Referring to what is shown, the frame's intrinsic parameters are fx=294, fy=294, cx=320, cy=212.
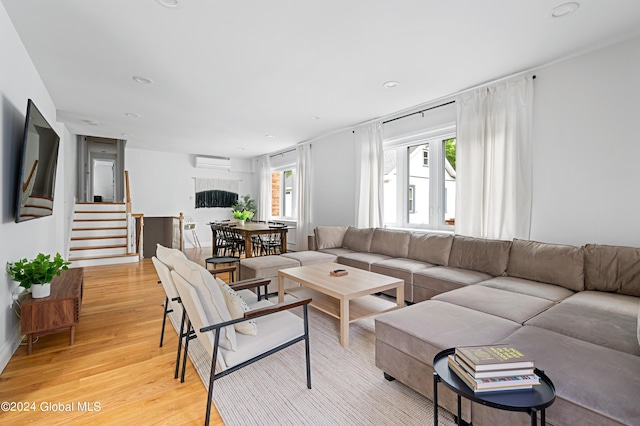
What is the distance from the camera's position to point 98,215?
7.12 metres

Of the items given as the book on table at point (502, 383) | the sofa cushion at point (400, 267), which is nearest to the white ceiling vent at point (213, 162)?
the sofa cushion at point (400, 267)

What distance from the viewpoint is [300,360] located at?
2344mm

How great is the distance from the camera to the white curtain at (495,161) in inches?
130

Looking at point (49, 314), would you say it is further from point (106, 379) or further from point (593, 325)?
point (593, 325)

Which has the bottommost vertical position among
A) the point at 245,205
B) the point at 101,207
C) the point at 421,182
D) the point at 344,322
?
the point at 344,322

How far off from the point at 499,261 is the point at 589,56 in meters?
2.19

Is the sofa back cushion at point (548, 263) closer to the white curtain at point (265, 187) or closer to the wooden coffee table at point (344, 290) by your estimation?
the wooden coffee table at point (344, 290)

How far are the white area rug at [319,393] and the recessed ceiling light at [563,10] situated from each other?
2945 mm

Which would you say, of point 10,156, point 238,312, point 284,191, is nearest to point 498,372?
point 238,312

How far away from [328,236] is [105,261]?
15.6 feet

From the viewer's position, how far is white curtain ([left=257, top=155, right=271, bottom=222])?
28.4 feet

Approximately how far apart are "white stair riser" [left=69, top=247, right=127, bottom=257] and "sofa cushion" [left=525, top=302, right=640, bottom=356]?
7.43 meters

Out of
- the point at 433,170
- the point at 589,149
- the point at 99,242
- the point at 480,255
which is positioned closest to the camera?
the point at 589,149

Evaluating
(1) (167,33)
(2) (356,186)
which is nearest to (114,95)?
(1) (167,33)
